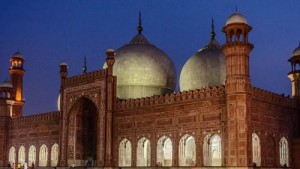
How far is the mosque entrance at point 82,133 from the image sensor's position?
21.0m

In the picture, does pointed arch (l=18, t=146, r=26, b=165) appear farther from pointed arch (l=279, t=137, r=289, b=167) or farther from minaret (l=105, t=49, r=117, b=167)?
pointed arch (l=279, t=137, r=289, b=167)

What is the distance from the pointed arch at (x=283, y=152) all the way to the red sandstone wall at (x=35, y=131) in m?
10.1

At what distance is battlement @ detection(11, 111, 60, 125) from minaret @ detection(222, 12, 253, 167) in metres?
9.72

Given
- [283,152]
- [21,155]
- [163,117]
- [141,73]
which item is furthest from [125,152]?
[21,155]

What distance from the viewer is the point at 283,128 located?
1744cm

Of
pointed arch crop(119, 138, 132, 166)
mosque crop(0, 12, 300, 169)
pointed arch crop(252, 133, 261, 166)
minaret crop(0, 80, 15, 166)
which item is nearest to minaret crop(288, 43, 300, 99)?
mosque crop(0, 12, 300, 169)

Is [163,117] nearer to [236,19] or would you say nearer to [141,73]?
[141,73]

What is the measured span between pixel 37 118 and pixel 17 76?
5381 mm

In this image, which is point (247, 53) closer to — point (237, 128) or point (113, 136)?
point (237, 128)

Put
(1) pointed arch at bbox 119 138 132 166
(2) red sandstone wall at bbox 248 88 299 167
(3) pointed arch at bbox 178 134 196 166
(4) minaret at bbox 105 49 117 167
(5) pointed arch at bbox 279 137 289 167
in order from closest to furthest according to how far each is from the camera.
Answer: (2) red sandstone wall at bbox 248 88 299 167
(3) pointed arch at bbox 178 134 196 166
(5) pointed arch at bbox 279 137 289 167
(4) minaret at bbox 105 49 117 167
(1) pointed arch at bbox 119 138 132 166

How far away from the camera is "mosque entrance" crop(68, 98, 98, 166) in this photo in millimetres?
21016

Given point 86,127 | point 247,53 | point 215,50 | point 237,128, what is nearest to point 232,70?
point 247,53

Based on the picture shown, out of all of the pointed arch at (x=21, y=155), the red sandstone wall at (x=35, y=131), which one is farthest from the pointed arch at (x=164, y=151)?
the pointed arch at (x=21, y=155)

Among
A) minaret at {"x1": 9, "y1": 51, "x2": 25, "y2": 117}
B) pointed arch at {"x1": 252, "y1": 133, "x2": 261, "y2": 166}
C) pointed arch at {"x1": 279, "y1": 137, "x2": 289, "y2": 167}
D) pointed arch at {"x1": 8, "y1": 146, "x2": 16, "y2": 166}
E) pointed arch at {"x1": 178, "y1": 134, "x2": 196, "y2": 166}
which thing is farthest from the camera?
minaret at {"x1": 9, "y1": 51, "x2": 25, "y2": 117}
